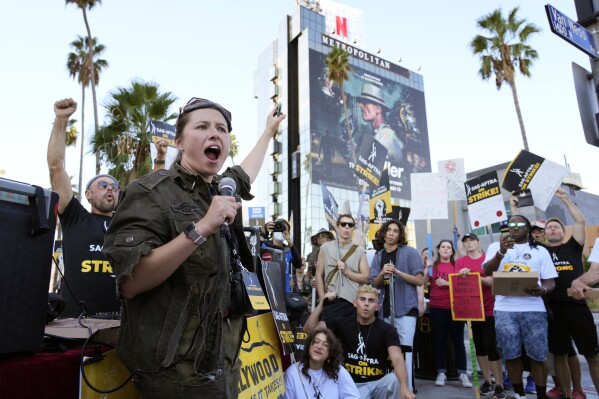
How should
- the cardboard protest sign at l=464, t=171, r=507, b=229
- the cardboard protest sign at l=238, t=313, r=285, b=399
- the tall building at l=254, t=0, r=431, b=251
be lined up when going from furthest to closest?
the tall building at l=254, t=0, r=431, b=251, the cardboard protest sign at l=464, t=171, r=507, b=229, the cardboard protest sign at l=238, t=313, r=285, b=399

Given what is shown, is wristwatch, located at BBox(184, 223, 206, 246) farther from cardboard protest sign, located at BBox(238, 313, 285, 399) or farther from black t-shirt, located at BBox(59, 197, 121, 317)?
black t-shirt, located at BBox(59, 197, 121, 317)

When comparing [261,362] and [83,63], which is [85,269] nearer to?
[261,362]

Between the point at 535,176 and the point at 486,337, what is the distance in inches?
112

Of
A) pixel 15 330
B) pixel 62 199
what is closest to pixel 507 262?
pixel 62 199

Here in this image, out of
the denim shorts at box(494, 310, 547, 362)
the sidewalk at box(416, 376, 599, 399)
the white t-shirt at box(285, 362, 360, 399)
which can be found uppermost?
the denim shorts at box(494, 310, 547, 362)

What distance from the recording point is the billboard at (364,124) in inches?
2746

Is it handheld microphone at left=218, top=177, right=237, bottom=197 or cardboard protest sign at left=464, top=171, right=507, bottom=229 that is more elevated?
cardboard protest sign at left=464, top=171, right=507, bottom=229

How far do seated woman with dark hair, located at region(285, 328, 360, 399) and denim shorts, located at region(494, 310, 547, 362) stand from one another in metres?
2.19

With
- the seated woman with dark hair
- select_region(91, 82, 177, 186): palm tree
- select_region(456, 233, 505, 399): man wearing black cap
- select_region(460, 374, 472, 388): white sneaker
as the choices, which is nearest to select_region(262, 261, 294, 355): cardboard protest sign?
the seated woman with dark hair

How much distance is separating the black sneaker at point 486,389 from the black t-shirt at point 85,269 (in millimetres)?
5276

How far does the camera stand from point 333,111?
236 feet

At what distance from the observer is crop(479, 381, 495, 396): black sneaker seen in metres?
6.06

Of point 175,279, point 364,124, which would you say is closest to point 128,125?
point 175,279

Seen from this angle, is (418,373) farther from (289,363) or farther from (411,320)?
(289,363)
